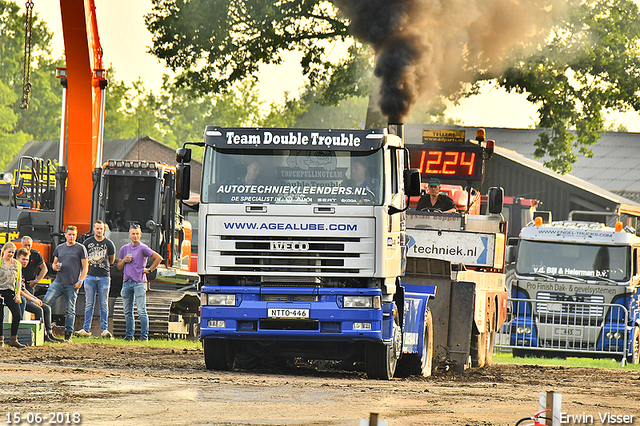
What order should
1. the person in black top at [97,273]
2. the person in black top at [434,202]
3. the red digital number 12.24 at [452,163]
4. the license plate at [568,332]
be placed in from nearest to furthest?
the person in black top at [434,202], the person in black top at [97,273], the red digital number 12.24 at [452,163], the license plate at [568,332]

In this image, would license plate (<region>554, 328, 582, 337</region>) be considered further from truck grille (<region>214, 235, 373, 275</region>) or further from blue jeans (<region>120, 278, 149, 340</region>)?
truck grille (<region>214, 235, 373, 275</region>)

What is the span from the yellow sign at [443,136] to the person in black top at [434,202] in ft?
5.84

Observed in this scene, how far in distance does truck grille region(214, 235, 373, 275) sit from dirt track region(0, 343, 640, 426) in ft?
4.39

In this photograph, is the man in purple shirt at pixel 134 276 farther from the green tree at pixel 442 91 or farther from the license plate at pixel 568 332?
the green tree at pixel 442 91

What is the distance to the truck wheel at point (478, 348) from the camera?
16183mm

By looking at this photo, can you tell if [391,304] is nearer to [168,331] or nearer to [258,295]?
[258,295]

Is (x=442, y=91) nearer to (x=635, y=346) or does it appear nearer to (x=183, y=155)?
(x=635, y=346)

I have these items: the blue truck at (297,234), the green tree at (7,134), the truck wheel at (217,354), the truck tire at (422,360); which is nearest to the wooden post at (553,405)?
the blue truck at (297,234)

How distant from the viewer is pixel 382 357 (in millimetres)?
13531

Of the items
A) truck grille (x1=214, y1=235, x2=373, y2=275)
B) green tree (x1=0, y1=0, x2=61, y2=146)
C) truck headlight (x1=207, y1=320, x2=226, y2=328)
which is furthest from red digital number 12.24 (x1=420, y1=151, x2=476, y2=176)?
green tree (x1=0, y1=0, x2=61, y2=146)

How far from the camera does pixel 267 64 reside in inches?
1315

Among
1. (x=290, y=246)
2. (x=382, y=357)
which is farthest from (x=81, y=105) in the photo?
(x=382, y=357)

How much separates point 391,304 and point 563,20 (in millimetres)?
19922

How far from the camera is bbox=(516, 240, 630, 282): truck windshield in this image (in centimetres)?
2244
